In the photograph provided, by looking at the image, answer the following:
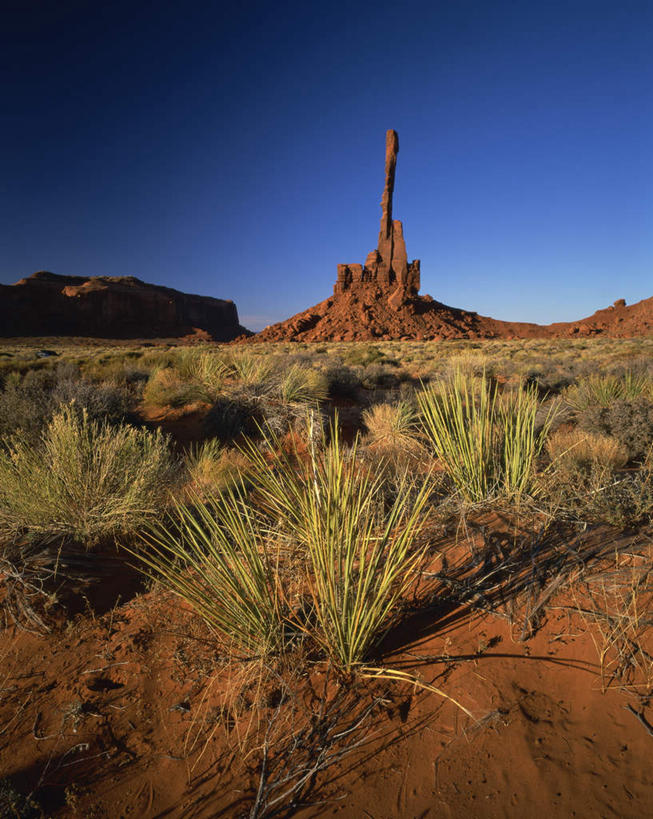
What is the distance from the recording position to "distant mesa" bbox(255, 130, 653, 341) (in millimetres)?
45938

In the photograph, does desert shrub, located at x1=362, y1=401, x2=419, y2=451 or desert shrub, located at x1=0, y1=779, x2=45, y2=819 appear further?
desert shrub, located at x1=362, y1=401, x2=419, y2=451

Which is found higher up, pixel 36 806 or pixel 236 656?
pixel 236 656

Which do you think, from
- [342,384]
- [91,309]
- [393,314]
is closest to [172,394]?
[342,384]

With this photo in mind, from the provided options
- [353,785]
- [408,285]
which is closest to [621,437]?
[353,785]

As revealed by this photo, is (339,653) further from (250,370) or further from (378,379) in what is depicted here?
(378,379)

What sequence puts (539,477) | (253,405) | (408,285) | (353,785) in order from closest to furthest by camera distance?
(353,785)
(539,477)
(253,405)
(408,285)

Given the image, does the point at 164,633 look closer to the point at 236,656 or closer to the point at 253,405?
the point at 236,656

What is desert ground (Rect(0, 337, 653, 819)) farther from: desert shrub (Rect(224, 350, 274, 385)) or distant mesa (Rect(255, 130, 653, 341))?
distant mesa (Rect(255, 130, 653, 341))

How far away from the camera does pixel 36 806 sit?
4.80ft

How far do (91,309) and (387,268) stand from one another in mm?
46224

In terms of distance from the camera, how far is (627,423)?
200 inches

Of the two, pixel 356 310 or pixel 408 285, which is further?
pixel 408 285

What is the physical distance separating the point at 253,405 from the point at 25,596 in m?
5.29

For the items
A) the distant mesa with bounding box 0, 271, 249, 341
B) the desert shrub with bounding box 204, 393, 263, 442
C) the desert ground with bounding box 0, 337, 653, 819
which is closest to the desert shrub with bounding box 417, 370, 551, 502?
the desert ground with bounding box 0, 337, 653, 819
